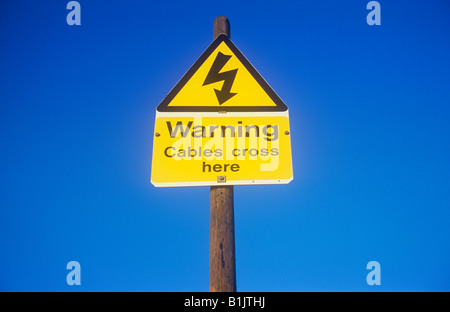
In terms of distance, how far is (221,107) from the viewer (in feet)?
4.98

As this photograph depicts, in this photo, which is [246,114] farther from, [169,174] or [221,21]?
[221,21]

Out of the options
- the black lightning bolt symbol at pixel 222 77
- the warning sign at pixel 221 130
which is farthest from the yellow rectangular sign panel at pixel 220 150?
the black lightning bolt symbol at pixel 222 77

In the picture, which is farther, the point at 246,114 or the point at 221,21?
the point at 221,21

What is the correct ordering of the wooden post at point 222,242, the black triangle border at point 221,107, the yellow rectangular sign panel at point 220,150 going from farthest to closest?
the black triangle border at point 221,107, the yellow rectangular sign panel at point 220,150, the wooden post at point 222,242

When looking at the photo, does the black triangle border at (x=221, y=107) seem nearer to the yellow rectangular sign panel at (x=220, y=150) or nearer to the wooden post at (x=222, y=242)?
the yellow rectangular sign panel at (x=220, y=150)

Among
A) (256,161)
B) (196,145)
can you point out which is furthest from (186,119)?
(256,161)

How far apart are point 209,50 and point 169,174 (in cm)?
89

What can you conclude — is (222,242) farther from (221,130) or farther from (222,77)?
(222,77)

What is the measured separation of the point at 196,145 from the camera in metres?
1.43

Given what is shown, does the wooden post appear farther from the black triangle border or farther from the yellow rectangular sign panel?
the black triangle border

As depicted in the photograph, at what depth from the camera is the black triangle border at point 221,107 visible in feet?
4.96

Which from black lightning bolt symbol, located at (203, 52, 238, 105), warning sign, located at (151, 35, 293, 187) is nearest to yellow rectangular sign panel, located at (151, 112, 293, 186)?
warning sign, located at (151, 35, 293, 187)

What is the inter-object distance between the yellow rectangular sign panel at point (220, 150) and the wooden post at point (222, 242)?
0.28 ft

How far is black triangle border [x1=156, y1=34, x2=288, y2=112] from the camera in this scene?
1511 millimetres
